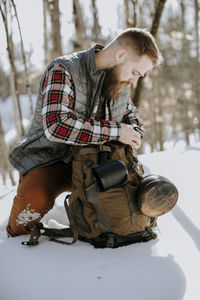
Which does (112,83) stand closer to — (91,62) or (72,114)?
(91,62)

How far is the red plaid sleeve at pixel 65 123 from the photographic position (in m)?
1.26

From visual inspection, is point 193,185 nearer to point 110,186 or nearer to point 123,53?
point 110,186

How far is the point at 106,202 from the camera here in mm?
1247

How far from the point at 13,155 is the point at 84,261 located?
727 millimetres

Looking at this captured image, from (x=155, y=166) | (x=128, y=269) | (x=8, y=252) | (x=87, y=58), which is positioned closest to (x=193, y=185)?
(x=155, y=166)

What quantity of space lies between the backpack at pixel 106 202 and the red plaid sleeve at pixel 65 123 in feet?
0.19

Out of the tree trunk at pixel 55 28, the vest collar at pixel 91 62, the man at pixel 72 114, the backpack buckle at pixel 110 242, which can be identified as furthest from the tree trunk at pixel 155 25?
the backpack buckle at pixel 110 242

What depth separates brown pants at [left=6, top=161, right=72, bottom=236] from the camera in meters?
A: 1.41

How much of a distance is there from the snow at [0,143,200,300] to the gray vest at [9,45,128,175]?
0.42 meters

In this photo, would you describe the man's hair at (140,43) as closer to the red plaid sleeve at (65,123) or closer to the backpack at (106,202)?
the red plaid sleeve at (65,123)

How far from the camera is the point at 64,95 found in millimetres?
1291

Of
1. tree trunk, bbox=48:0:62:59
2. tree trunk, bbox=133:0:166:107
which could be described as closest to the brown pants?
tree trunk, bbox=133:0:166:107

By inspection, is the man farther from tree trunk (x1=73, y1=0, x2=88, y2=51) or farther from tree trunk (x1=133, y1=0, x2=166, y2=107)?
tree trunk (x1=73, y1=0, x2=88, y2=51)

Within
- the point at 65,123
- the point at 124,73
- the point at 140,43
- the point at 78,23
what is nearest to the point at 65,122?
the point at 65,123
